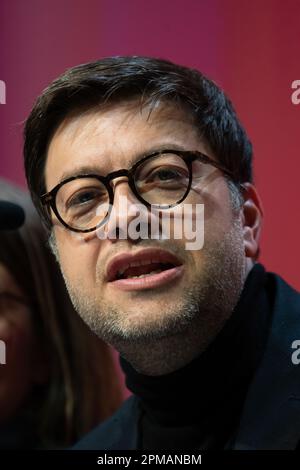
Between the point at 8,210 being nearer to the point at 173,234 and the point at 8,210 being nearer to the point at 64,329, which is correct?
the point at 64,329

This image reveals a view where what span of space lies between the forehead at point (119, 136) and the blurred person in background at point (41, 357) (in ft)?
1.24

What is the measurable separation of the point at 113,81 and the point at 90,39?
30 centimetres

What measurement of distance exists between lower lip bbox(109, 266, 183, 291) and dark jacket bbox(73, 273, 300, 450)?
0.22 meters

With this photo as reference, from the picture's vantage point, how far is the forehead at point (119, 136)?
1.02 meters

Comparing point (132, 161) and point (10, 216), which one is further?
point (10, 216)

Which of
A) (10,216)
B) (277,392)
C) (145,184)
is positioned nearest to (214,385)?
(277,392)

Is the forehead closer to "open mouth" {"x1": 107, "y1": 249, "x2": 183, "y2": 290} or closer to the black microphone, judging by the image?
"open mouth" {"x1": 107, "y1": 249, "x2": 183, "y2": 290}

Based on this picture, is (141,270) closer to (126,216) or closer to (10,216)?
(126,216)

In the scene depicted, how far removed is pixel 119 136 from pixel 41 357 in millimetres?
619

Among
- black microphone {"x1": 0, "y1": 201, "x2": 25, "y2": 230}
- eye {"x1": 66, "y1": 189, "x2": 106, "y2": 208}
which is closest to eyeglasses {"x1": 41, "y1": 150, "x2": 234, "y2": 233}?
eye {"x1": 66, "y1": 189, "x2": 106, "y2": 208}

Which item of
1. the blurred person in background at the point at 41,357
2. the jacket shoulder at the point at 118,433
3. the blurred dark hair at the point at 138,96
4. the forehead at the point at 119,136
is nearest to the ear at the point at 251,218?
the blurred dark hair at the point at 138,96

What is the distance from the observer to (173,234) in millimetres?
996

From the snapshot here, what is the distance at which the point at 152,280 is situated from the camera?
98 cm
